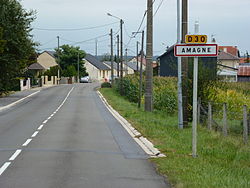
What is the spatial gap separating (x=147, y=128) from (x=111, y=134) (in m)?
1.50

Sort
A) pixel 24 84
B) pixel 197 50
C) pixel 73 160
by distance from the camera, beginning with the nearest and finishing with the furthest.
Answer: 1. pixel 197 50
2. pixel 73 160
3. pixel 24 84

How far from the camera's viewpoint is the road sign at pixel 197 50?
33.8 feet

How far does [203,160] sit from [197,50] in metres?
2.43

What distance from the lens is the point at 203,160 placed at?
1032cm

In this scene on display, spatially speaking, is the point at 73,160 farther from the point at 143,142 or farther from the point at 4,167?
the point at 143,142

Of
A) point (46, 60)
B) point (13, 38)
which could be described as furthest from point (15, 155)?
point (46, 60)

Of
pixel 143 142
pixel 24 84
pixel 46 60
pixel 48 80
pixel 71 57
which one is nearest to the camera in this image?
pixel 143 142

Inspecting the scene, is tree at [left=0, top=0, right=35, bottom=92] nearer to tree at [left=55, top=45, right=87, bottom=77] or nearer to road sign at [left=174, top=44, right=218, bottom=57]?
road sign at [left=174, top=44, right=218, bottom=57]

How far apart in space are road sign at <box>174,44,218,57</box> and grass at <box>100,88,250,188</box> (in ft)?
7.64

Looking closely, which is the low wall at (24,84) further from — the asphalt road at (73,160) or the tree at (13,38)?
the asphalt road at (73,160)

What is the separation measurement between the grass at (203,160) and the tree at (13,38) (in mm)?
26415

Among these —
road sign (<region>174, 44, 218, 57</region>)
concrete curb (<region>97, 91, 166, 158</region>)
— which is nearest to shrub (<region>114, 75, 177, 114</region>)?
concrete curb (<region>97, 91, 166, 158</region>)

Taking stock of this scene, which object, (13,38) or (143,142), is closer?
(143,142)

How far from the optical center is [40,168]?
9.70 m
